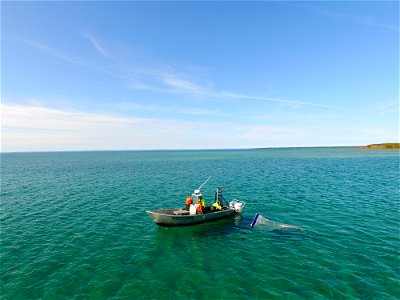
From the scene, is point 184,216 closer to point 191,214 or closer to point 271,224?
point 191,214

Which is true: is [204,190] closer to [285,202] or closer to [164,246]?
[285,202]

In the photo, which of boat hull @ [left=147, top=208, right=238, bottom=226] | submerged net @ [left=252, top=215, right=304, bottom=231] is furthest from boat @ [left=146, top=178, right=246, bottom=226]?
submerged net @ [left=252, top=215, right=304, bottom=231]

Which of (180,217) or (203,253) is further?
(180,217)

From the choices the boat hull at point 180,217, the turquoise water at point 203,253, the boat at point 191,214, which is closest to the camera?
the turquoise water at point 203,253

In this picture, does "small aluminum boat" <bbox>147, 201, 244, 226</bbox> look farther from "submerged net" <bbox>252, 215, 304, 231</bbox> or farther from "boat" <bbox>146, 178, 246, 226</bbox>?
"submerged net" <bbox>252, 215, 304, 231</bbox>

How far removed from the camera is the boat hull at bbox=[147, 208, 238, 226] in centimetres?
2014

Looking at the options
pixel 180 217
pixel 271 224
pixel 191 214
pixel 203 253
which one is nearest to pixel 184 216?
pixel 180 217

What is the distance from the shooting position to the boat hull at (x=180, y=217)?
66.1 ft

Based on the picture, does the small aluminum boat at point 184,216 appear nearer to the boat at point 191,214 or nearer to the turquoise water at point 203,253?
the boat at point 191,214

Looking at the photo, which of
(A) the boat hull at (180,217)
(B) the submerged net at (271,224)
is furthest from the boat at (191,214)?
(B) the submerged net at (271,224)

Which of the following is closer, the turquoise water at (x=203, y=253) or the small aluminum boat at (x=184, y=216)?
the turquoise water at (x=203, y=253)

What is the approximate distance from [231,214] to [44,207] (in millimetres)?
23832

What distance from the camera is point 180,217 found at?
806 inches

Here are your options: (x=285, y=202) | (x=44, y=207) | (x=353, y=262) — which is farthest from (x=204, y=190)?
(x=353, y=262)
